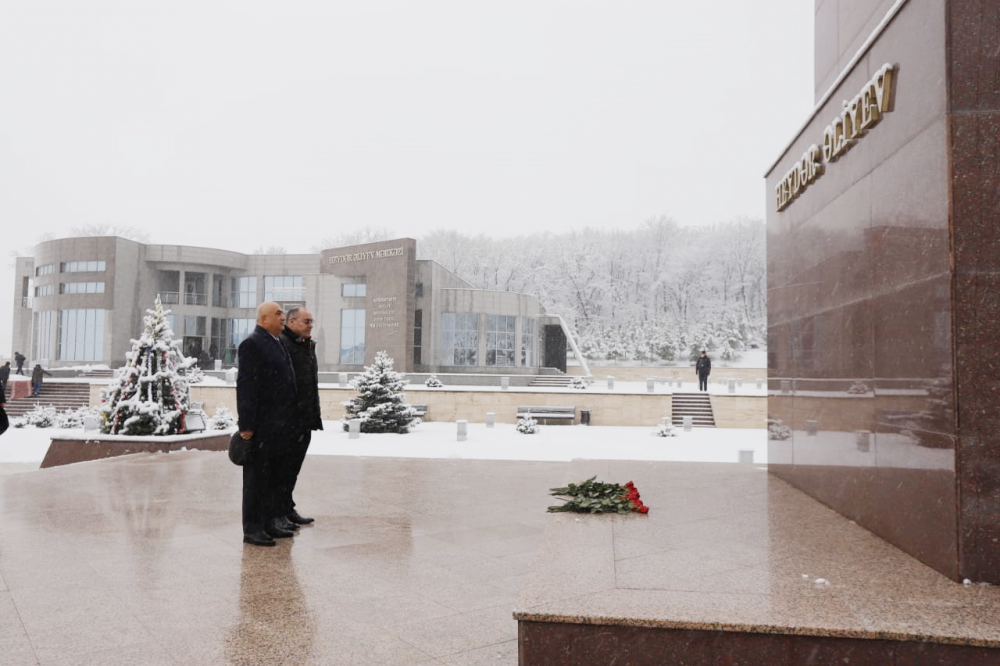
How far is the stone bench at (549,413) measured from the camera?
23.8 m

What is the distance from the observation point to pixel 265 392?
525 cm

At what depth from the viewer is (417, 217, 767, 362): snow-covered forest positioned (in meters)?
77.8

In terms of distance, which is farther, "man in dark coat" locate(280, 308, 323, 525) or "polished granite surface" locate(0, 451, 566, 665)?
"man in dark coat" locate(280, 308, 323, 525)

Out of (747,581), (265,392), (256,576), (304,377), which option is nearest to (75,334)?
(304,377)

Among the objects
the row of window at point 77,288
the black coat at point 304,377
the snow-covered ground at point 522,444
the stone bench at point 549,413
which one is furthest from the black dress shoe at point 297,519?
the row of window at point 77,288

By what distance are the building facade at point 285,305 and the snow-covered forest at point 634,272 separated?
3167 centimetres

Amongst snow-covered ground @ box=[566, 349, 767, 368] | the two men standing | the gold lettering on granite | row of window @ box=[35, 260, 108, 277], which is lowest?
the two men standing

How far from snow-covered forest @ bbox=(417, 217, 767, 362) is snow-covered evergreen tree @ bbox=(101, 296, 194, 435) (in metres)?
59.9

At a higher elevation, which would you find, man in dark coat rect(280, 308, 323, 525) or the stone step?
man in dark coat rect(280, 308, 323, 525)

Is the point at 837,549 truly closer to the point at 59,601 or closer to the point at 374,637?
the point at 374,637

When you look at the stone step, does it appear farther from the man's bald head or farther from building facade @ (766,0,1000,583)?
building facade @ (766,0,1000,583)

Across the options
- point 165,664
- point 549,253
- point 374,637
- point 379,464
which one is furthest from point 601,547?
point 549,253

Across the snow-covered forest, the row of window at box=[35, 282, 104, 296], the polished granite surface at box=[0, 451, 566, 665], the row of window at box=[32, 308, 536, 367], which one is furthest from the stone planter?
the snow-covered forest

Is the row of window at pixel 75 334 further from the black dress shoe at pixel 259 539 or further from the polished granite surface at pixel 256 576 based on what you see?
the black dress shoe at pixel 259 539
